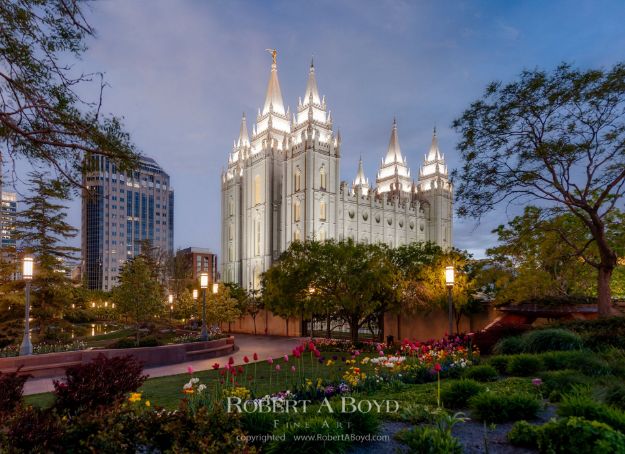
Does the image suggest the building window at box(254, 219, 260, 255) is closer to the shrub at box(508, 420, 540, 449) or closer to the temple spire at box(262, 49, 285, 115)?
the temple spire at box(262, 49, 285, 115)

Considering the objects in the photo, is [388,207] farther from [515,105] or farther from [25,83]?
[25,83]

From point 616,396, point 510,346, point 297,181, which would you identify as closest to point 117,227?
point 297,181

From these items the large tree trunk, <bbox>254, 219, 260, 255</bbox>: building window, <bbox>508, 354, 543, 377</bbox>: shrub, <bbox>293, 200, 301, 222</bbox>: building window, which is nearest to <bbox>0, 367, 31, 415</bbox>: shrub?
<bbox>508, 354, 543, 377</bbox>: shrub

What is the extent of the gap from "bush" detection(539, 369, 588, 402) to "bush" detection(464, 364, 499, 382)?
1.13 metres

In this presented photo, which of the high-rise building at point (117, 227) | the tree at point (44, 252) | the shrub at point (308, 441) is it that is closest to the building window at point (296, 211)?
the tree at point (44, 252)

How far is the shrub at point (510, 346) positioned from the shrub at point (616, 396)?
17.0 ft

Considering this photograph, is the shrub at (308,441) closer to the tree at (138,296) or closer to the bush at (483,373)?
the bush at (483,373)

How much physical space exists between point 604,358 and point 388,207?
69459mm

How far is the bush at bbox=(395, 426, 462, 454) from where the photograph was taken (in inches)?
194

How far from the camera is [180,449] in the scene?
441cm

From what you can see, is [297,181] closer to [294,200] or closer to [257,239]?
[294,200]

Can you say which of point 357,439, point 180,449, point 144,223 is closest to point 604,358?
point 357,439

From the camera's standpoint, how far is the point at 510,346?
38.7 feet

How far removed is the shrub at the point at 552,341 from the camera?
11.0 meters
